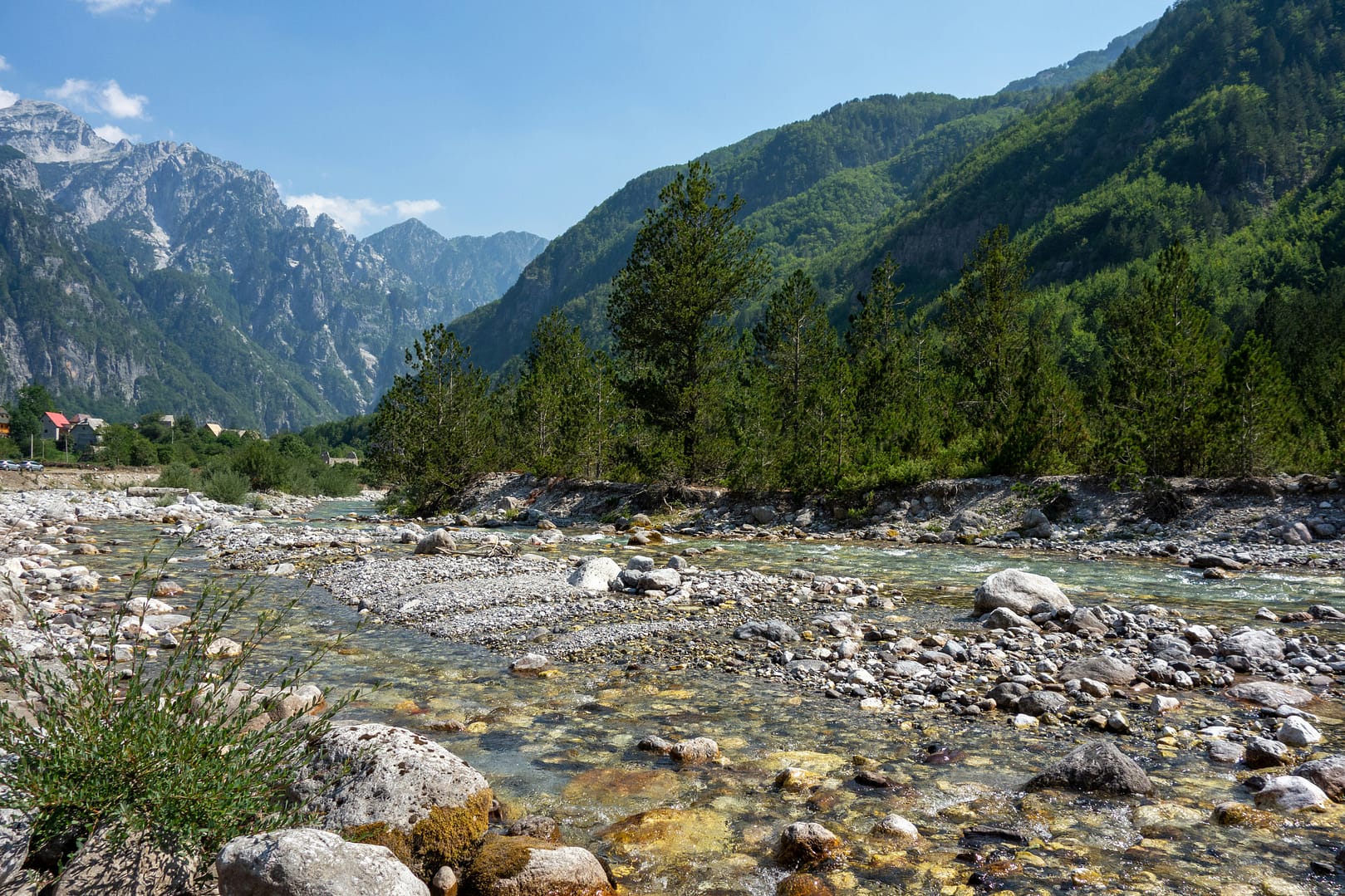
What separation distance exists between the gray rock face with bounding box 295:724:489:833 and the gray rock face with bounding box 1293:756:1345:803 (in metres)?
5.87

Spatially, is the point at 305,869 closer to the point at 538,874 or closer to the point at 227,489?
the point at 538,874

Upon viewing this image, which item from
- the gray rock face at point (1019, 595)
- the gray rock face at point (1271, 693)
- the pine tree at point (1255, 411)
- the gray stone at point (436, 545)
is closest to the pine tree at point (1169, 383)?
the pine tree at point (1255, 411)

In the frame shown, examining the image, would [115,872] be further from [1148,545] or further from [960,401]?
[960,401]

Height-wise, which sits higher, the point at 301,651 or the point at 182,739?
the point at 182,739

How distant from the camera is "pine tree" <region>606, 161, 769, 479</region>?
30219 mm

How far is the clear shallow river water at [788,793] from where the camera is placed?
4.16 m

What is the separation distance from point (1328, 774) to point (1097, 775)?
1603 millimetres

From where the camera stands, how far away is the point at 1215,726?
6355 mm

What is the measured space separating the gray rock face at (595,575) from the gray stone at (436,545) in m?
6.81

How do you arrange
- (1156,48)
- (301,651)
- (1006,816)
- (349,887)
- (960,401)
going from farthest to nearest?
(1156,48) → (960,401) → (301,651) → (1006,816) → (349,887)

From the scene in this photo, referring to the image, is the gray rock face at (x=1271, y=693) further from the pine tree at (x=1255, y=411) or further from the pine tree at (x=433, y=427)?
the pine tree at (x=433, y=427)

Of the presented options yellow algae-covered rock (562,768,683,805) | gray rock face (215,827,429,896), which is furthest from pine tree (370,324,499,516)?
gray rock face (215,827,429,896)

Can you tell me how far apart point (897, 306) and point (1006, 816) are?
37.1 meters

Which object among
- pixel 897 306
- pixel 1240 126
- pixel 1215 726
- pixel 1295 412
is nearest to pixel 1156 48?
pixel 1240 126
